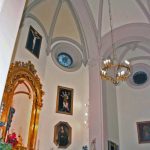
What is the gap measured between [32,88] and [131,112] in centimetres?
574

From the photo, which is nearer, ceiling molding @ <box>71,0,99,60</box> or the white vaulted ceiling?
the white vaulted ceiling

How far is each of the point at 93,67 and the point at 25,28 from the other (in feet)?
11.7

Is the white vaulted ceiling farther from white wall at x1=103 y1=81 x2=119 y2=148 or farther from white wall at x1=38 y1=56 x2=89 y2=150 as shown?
white wall at x1=103 y1=81 x2=119 y2=148

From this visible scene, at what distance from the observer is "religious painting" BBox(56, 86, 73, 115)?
34.9ft

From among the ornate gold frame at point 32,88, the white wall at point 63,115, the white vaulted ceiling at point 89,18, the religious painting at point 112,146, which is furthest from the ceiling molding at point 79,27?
the religious painting at point 112,146

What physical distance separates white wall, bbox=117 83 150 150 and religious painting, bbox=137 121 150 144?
0.17 m

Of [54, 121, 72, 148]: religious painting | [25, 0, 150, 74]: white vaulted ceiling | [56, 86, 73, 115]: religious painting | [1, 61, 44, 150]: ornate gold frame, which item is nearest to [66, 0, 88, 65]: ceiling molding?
[25, 0, 150, 74]: white vaulted ceiling

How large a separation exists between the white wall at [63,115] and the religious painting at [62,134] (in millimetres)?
159

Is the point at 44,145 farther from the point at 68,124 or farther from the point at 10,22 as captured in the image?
the point at 10,22

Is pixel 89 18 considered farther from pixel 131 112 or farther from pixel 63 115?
pixel 131 112

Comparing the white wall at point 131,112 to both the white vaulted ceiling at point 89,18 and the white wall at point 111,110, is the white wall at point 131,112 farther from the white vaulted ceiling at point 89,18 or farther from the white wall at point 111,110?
the white vaulted ceiling at point 89,18

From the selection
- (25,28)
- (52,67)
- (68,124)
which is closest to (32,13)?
(25,28)

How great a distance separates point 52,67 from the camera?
445 inches

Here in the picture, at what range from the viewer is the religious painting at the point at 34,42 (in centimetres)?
1012
